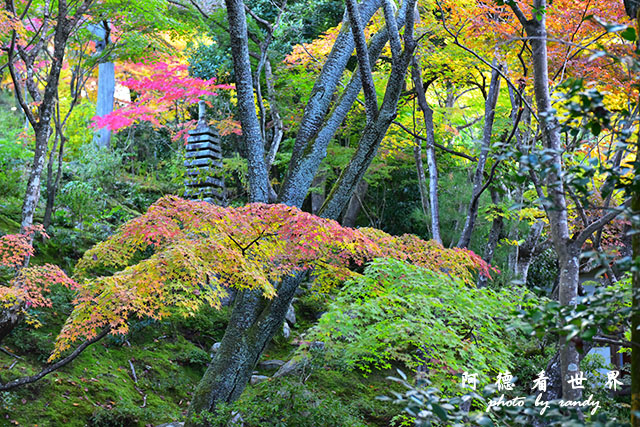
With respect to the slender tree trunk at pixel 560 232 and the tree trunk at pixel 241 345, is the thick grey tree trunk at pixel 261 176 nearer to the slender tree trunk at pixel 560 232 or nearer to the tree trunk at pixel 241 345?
the tree trunk at pixel 241 345

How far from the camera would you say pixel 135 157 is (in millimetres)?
12062

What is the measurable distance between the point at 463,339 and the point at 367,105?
2151 mm

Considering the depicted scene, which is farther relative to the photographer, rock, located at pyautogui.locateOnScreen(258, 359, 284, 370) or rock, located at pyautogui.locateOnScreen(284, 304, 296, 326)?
rock, located at pyautogui.locateOnScreen(284, 304, 296, 326)

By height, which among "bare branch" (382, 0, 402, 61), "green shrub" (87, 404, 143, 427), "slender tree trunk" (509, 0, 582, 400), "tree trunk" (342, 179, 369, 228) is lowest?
"green shrub" (87, 404, 143, 427)

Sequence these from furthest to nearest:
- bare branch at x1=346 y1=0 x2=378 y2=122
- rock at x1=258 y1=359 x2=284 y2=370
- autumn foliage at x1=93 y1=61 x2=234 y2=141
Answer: autumn foliage at x1=93 y1=61 x2=234 y2=141
rock at x1=258 y1=359 x2=284 y2=370
bare branch at x1=346 y1=0 x2=378 y2=122

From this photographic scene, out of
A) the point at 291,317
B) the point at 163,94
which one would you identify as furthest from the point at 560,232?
the point at 163,94

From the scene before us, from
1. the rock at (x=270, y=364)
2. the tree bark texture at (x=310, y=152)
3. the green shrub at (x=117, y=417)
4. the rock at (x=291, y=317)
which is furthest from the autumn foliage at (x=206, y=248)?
the rock at (x=291, y=317)

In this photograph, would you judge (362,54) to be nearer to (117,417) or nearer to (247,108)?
(247,108)

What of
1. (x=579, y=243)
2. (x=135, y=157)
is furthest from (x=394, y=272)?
(x=135, y=157)

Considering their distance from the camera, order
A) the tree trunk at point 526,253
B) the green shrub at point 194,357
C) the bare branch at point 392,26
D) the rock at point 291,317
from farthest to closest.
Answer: the rock at point 291,317
the tree trunk at point 526,253
the green shrub at point 194,357
the bare branch at point 392,26

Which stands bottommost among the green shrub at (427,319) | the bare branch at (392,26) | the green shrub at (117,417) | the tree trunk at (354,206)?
the green shrub at (117,417)

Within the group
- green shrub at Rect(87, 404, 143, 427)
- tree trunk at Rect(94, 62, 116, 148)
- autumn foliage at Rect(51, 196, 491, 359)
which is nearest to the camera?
autumn foliage at Rect(51, 196, 491, 359)

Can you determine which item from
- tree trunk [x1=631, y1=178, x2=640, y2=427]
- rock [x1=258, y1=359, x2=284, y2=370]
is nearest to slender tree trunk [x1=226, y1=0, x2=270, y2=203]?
rock [x1=258, y1=359, x2=284, y2=370]

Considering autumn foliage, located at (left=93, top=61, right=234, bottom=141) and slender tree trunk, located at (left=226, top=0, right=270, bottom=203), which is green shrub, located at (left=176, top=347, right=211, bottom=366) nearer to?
slender tree trunk, located at (left=226, top=0, right=270, bottom=203)
